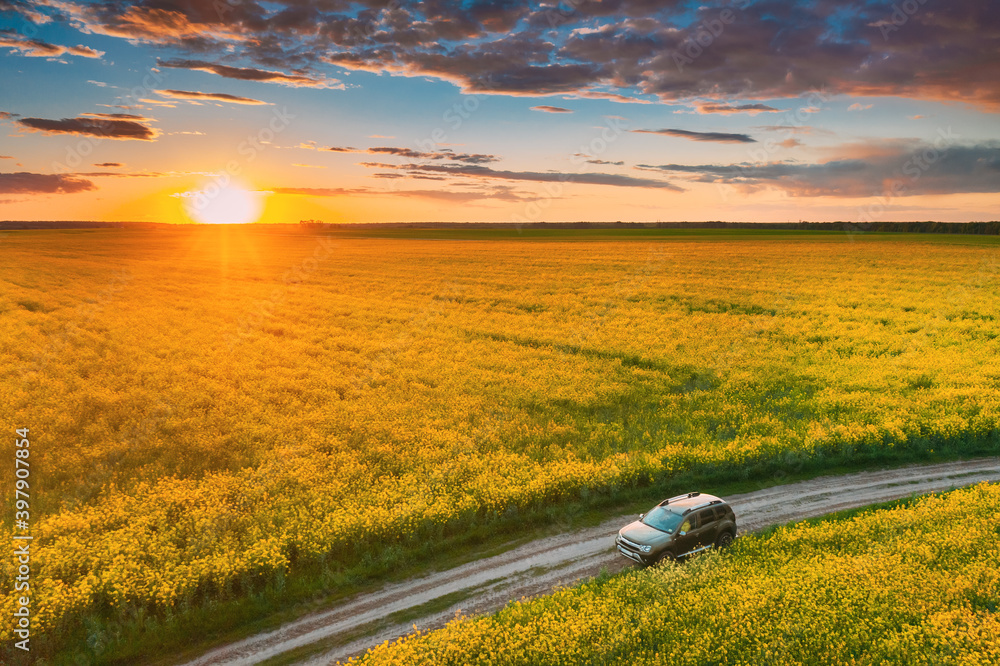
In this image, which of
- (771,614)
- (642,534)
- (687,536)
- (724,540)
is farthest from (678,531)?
(771,614)

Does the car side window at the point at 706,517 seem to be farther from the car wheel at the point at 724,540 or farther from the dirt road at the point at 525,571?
the dirt road at the point at 525,571

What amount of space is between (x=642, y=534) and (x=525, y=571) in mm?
3082

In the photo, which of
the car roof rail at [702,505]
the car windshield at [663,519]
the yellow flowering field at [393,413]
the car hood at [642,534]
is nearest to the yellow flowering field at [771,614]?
the car hood at [642,534]

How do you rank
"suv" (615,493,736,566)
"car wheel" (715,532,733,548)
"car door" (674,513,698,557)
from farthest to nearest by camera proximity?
"car wheel" (715,532,733,548), "car door" (674,513,698,557), "suv" (615,493,736,566)

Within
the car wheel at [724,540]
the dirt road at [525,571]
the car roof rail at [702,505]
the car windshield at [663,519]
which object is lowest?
the dirt road at [525,571]

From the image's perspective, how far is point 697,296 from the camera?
176ft

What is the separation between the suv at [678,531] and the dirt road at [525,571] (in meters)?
0.79

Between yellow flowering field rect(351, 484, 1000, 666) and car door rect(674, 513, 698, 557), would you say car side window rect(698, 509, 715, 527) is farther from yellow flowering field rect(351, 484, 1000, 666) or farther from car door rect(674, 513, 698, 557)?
yellow flowering field rect(351, 484, 1000, 666)

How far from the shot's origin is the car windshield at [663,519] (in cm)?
1402

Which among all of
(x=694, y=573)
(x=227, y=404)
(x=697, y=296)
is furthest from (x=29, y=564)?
(x=697, y=296)

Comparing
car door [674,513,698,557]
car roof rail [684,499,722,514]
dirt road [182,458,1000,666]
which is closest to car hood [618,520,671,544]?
car door [674,513,698,557]

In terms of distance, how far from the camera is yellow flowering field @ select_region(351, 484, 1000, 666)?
10.5 m

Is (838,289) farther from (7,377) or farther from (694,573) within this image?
(7,377)

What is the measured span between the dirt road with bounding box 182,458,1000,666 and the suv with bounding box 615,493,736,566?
0.79 m
